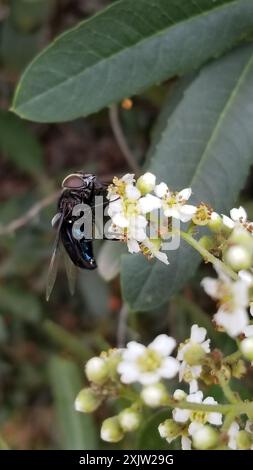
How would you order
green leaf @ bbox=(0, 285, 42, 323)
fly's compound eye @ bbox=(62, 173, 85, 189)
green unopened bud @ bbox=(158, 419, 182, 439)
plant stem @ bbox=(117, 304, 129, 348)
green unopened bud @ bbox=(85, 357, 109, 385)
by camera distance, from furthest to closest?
green leaf @ bbox=(0, 285, 42, 323), plant stem @ bbox=(117, 304, 129, 348), fly's compound eye @ bbox=(62, 173, 85, 189), green unopened bud @ bbox=(158, 419, 182, 439), green unopened bud @ bbox=(85, 357, 109, 385)

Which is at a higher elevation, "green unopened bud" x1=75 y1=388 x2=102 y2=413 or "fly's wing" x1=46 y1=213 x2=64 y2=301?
"fly's wing" x1=46 y1=213 x2=64 y2=301

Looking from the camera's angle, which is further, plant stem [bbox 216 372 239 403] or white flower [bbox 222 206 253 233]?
white flower [bbox 222 206 253 233]

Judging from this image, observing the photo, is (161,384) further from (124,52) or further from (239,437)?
(124,52)

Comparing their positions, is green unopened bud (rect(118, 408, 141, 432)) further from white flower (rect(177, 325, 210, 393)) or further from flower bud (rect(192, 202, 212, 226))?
flower bud (rect(192, 202, 212, 226))

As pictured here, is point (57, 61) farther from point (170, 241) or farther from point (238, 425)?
point (238, 425)

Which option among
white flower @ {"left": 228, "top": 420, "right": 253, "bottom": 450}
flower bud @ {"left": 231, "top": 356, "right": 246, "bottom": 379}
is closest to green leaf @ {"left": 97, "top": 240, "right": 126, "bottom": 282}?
flower bud @ {"left": 231, "top": 356, "right": 246, "bottom": 379}

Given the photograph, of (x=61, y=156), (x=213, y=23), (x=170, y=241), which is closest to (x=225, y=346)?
(x=170, y=241)

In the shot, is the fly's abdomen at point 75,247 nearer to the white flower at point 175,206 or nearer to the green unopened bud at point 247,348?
the white flower at point 175,206
